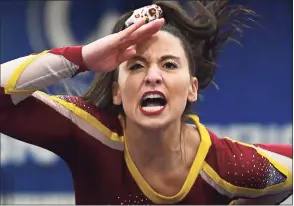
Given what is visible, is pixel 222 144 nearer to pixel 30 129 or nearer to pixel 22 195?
pixel 30 129

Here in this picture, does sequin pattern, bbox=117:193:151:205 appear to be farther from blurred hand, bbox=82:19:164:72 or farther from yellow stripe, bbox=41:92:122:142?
blurred hand, bbox=82:19:164:72

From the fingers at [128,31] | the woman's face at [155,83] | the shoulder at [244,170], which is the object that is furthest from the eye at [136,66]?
the shoulder at [244,170]

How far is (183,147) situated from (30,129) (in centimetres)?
29

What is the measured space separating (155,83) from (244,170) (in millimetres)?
248

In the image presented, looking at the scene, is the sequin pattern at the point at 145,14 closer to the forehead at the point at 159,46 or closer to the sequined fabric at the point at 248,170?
the forehead at the point at 159,46

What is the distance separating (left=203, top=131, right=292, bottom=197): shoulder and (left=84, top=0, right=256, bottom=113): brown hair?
0.14m

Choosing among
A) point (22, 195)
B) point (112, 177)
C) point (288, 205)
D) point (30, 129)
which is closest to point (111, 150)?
point (112, 177)

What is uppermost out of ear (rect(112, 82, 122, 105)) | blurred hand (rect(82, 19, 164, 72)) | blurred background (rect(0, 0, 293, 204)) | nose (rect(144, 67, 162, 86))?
blurred hand (rect(82, 19, 164, 72))

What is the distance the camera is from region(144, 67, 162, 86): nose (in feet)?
3.12

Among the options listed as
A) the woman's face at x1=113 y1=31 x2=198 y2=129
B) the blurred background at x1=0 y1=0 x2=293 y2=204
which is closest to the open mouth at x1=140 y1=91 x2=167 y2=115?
the woman's face at x1=113 y1=31 x2=198 y2=129

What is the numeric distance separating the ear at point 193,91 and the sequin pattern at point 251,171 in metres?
0.13

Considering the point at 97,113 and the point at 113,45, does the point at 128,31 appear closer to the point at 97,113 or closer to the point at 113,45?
the point at 113,45

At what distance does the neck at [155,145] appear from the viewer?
3.43ft

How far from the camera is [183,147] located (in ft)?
3.53
